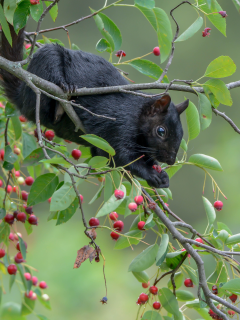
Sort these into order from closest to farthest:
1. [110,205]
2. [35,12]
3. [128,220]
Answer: [110,205] < [35,12] < [128,220]

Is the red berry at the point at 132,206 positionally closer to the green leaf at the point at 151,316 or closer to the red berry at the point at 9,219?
the green leaf at the point at 151,316

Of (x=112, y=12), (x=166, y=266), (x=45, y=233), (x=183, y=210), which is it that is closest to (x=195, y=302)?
(x=166, y=266)

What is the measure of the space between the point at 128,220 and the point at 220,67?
6.85m

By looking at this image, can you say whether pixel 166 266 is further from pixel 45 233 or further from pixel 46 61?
pixel 45 233

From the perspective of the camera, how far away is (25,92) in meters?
1.80

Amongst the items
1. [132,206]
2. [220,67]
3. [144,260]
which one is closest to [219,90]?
[220,67]

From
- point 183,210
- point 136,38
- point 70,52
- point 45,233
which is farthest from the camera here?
point 136,38

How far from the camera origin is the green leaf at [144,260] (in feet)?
4.04

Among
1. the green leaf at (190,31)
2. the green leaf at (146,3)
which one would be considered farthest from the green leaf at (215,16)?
the green leaf at (146,3)

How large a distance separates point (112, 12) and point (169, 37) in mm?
8757

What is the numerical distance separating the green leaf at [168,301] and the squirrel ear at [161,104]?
0.80 m

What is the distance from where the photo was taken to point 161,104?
1.72 m

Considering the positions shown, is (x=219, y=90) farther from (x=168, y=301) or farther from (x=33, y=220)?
(x=33, y=220)

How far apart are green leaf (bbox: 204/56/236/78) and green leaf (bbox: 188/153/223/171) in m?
0.29
